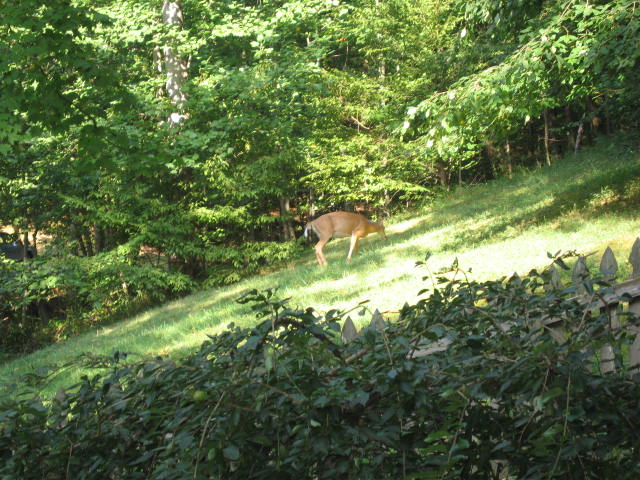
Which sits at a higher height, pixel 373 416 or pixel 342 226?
pixel 373 416

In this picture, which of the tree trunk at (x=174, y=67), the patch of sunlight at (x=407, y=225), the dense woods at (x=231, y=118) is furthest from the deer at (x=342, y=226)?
the tree trunk at (x=174, y=67)

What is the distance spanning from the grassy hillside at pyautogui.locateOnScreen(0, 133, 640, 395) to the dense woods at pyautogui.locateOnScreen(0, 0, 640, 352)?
1440 millimetres

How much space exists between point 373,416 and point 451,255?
26.2ft

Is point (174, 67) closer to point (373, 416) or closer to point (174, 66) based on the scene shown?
point (174, 66)

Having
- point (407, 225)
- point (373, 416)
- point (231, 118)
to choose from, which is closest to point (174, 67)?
point (231, 118)

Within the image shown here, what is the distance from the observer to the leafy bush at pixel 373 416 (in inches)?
60.4

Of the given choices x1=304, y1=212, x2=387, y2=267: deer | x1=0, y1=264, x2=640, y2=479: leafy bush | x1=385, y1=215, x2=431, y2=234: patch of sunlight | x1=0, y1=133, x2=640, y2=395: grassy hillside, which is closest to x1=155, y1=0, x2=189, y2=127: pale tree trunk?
x1=304, y1=212, x2=387, y2=267: deer

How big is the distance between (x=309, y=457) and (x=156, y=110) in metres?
13.4

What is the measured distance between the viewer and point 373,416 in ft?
A: 5.50

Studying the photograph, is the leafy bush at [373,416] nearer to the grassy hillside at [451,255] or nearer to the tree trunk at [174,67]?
the grassy hillside at [451,255]

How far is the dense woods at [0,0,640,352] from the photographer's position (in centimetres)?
561

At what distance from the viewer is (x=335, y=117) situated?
21500 mm

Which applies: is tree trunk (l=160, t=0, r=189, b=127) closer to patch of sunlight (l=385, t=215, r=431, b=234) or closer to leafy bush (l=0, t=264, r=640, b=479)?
patch of sunlight (l=385, t=215, r=431, b=234)

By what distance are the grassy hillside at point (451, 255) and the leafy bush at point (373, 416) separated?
2939 millimetres
